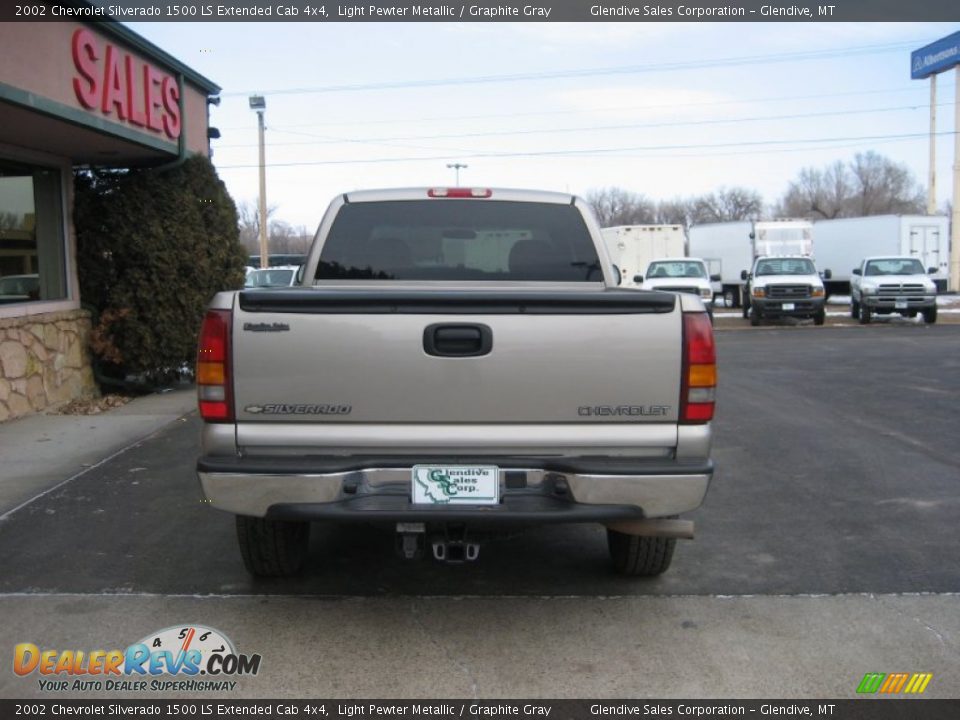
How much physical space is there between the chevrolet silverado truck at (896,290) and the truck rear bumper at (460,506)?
71.5 feet

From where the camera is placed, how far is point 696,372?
12.6 feet

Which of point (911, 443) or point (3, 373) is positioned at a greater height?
point (3, 373)

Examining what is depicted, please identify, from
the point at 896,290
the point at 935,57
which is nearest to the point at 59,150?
the point at 896,290

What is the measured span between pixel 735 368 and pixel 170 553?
1091 centimetres

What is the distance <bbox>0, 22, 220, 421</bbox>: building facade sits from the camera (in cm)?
805

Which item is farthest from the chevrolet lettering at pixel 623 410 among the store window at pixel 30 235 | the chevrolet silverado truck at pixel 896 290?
the chevrolet silverado truck at pixel 896 290

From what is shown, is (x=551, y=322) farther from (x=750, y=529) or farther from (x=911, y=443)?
(x=911, y=443)

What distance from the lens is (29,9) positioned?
25.8 feet

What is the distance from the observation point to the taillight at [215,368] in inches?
149

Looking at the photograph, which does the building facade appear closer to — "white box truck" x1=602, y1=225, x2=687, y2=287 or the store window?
the store window

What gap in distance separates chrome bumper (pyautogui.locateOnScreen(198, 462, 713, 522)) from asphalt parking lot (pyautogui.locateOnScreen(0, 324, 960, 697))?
0.65 meters

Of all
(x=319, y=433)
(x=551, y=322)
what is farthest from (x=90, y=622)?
(x=551, y=322)

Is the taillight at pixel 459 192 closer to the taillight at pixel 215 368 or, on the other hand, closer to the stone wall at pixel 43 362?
the taillight at pixel 215 368

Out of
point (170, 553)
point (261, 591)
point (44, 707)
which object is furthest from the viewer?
point (170, 553)
